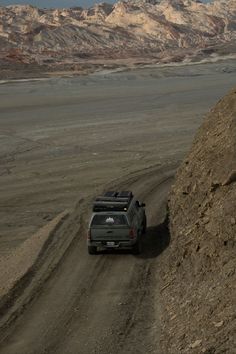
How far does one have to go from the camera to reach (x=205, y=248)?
58.4ft

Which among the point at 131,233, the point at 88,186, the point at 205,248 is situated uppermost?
the point at 205,248

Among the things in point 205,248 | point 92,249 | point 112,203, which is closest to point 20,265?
point 92,249

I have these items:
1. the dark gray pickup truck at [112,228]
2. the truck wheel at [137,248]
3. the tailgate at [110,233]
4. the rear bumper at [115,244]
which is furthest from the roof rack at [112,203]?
the truck wheel at [137,248]

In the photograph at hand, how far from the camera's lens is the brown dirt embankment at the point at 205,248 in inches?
553

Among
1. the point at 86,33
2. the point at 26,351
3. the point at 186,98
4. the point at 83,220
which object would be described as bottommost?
the point at 86,33

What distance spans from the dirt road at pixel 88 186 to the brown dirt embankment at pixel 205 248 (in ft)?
2.44

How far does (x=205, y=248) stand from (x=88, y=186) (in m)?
18.9

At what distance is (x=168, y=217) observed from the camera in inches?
975

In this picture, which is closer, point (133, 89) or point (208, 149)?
point (208, 149)

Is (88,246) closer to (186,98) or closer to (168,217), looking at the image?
(168,217)

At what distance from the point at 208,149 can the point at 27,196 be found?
15.1 meters

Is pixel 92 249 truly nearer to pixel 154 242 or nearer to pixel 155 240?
pixel 154 242

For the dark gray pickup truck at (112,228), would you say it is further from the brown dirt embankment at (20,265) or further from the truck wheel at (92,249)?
the brown dirt embankment at (20,265)

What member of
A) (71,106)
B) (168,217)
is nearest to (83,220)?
(168,217)
